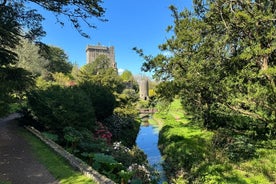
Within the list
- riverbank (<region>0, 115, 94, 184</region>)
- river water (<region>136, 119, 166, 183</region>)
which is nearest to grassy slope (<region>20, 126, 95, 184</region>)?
riverbank (<region>0, 115, 94, 184</region>)

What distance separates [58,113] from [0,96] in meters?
4.09

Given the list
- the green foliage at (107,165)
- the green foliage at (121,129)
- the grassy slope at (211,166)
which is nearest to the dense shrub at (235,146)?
the grassy slope at (211,166)

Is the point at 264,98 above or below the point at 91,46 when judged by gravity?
below

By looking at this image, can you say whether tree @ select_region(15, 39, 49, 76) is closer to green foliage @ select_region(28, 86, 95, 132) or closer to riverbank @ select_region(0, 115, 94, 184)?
green foliage @ select_region(28, 86, 95, 132)

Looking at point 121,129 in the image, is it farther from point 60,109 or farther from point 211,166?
point 211,166

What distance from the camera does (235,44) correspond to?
11734 mm

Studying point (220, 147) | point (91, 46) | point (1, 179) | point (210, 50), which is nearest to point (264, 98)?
point (210, 50)

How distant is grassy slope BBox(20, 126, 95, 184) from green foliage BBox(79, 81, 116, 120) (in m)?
8.01

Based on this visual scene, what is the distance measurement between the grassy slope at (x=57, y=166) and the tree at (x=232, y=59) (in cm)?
610

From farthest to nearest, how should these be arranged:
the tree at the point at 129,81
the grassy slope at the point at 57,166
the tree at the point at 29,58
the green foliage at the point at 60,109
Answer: the tree at the point at 129,81
the tree at the point at 29,58
the green foliage at the point at 60,109
the grassy slope at the point at 57,166

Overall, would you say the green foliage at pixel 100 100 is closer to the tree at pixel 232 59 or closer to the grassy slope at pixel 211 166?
the grassy slope at pixel 211 166

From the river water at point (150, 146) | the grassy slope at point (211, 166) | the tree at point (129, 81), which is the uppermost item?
the tree at point (129, 81)

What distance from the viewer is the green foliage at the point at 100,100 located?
64.2 feet

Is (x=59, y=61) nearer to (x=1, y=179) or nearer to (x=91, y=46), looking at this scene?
(x=1, y=179)
